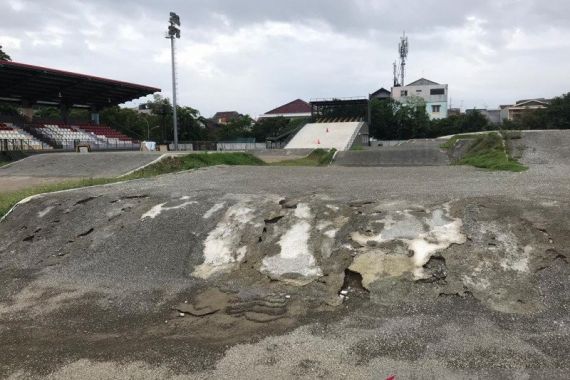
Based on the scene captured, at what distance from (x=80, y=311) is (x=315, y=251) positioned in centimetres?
334

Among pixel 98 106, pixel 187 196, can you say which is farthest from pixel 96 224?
pixel 98 106

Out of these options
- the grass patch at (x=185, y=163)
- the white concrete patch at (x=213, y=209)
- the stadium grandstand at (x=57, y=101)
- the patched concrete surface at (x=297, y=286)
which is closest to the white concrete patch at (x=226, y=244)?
the patched concrete surface at (x=297, y=286)

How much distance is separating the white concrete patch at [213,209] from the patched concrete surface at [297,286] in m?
0.04

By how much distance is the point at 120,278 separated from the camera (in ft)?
23.3

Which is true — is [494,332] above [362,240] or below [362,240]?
below

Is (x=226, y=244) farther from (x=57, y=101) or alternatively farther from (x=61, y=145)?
(x=57, y=101)

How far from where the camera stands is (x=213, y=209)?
888 cm

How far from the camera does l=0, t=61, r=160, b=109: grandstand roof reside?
32469mm

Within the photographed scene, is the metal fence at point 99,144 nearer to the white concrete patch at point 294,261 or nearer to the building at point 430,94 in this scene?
the white concrete patch at point 294,261

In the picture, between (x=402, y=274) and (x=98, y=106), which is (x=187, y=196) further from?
(x=98, y=106)

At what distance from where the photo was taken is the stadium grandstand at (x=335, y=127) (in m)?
47.9

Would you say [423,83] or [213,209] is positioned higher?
[423,83]

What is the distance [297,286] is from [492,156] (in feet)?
43.7

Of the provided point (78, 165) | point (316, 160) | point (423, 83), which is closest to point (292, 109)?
point (423, 83)
